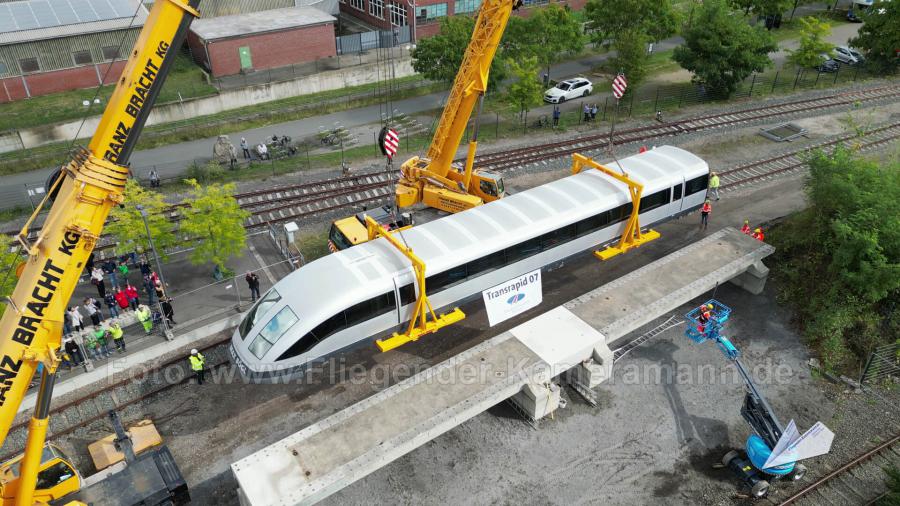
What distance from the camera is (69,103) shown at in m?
43.8

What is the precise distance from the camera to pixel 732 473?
18.9 m

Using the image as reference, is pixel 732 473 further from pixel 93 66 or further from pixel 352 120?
pixel 93 66

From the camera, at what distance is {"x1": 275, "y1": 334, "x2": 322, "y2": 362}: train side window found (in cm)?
1911

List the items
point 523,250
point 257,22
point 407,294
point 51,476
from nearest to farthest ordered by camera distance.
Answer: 1. point 51,476
2. point 407,294
3. point 523,250
4. point 257,22

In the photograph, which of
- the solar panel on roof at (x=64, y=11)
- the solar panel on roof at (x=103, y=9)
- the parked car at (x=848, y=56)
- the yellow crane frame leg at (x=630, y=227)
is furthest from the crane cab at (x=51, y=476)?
the parked car at (x=848, y=56)

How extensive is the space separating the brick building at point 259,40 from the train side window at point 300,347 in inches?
1412

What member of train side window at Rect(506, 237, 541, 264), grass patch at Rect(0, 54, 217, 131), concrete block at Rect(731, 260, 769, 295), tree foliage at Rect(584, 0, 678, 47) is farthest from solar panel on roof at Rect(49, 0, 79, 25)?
concrete block at Rect(731, 260, 769, 295)

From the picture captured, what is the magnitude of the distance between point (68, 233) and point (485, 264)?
1300cm

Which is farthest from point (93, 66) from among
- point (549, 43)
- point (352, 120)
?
point (549, 43)

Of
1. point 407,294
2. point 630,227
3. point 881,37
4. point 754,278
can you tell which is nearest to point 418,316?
point 407,294

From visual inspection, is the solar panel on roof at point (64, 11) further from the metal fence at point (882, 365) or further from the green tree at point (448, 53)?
the metal fence at point (882, 365)

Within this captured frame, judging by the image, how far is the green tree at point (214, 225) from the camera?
25.2 m

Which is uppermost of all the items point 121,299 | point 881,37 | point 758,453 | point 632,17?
point 632,17

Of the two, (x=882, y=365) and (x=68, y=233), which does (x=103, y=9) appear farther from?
(x=882, y=365)
